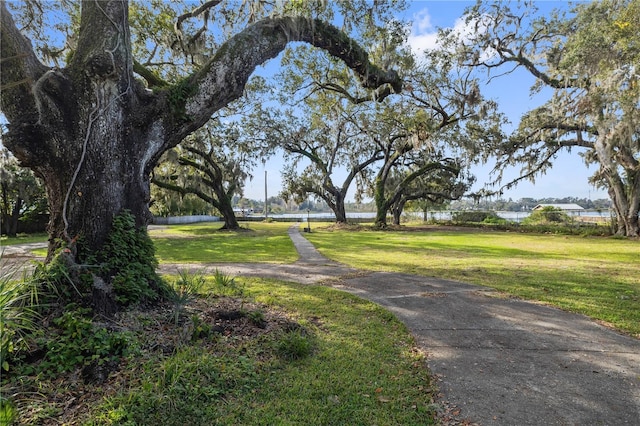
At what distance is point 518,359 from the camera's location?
A: 3.21m

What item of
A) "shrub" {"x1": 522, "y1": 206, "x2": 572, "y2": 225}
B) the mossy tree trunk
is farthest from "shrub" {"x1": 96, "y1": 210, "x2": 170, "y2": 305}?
"shrub" {"x1": 522, "y1": 206, "x2": 572, "y2": 225}

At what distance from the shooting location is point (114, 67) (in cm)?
359

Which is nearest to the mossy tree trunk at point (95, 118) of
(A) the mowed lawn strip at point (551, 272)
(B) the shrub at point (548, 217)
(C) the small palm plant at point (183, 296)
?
(C) the small palm plant at point (183, 296)

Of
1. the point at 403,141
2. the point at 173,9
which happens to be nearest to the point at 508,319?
the point at 173,9

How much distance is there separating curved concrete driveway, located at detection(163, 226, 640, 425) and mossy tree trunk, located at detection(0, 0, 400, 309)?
11.9ft

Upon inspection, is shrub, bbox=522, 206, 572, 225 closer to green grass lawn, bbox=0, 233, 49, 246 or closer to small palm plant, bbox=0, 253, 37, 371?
small palm plant, bbox=0, 253, 37, 371

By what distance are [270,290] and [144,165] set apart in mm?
2984

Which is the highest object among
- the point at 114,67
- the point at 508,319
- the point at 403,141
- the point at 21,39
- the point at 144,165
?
the point at 403,141

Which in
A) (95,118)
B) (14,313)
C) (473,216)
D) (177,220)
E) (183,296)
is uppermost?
(95,118)

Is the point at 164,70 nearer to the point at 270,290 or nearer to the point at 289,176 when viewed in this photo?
the point at 270,290

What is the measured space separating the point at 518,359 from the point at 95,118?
5012 millimetres

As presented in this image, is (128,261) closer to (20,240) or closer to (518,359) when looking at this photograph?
(518,359)

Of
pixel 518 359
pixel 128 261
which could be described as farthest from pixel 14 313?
pixel 518 359

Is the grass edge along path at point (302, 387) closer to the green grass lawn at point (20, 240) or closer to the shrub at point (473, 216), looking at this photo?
the green grass lawn at point (20, 240)
